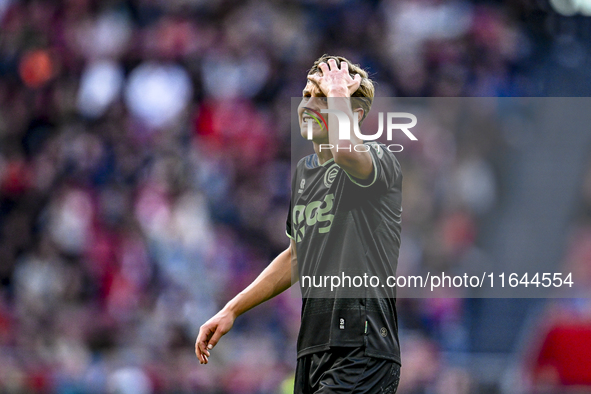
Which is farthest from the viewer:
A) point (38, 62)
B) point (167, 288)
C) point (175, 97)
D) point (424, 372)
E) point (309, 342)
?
point (38, 62)

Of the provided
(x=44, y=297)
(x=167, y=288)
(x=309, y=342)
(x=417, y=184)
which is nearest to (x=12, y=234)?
(x=44, y=297)

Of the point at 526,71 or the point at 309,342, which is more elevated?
the point at 526,71

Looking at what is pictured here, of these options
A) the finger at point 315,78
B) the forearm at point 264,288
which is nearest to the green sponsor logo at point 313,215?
the forearm at point 264,288

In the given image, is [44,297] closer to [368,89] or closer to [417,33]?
[417,33]

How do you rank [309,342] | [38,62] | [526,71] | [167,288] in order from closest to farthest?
[309,342] → [167,288] → [526,71] → [38,62]

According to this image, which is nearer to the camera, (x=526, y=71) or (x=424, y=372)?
(x=424, y=372)

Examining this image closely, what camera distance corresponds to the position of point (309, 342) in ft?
12.1

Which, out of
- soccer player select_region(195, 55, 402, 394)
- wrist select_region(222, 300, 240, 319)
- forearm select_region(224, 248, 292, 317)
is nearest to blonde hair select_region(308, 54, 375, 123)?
soccer player select_region(195, 55, 402, 394)

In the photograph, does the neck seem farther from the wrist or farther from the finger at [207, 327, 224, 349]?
the finger at [207, 327, 224, 349]

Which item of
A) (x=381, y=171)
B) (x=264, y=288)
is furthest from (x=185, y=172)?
(x=381, y=171)

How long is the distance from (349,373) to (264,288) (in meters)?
0.66

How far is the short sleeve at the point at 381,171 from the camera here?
3.53 m

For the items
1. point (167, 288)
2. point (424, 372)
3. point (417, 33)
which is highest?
point (417, 33)

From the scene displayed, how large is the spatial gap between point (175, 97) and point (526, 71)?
4.23 metres
